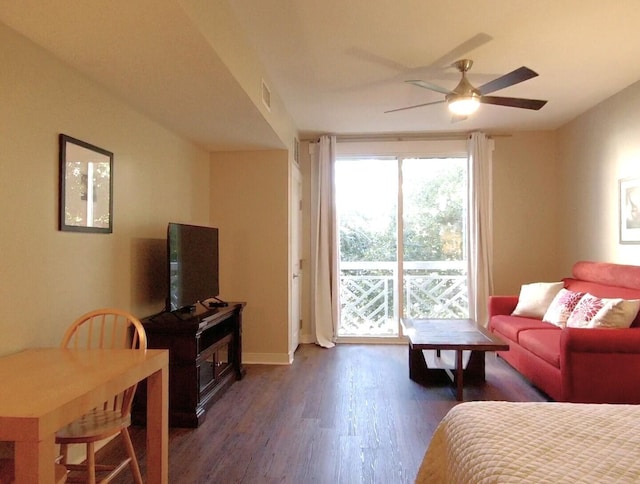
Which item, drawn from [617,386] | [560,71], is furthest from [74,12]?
[617,386]

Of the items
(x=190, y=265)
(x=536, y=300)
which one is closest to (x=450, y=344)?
(x=536, y=300)

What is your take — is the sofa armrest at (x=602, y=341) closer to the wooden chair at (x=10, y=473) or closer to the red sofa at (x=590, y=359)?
the red sofa at (x=590, y=359)

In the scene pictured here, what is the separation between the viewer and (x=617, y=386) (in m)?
2.63

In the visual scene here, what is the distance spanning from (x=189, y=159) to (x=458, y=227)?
323 cm

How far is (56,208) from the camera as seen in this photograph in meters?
2.09

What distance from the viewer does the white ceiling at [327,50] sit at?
180 cm

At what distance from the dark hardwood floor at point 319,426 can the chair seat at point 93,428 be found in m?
0.51

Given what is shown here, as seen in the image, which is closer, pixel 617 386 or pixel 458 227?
pixel 617 386

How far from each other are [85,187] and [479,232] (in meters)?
4.03

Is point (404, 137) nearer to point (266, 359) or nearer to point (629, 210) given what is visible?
point (629, 210)

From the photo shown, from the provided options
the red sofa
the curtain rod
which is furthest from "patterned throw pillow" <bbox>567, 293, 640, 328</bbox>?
the curtain rod

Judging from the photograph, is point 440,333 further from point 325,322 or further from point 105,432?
point 105,432

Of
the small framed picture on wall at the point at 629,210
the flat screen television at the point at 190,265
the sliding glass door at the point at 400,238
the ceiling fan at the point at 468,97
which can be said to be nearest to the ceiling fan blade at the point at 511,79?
the ceiling fan at the point at 468,97

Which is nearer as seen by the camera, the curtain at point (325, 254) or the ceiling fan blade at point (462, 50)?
the ceiling fan blade at point (462, 50)
